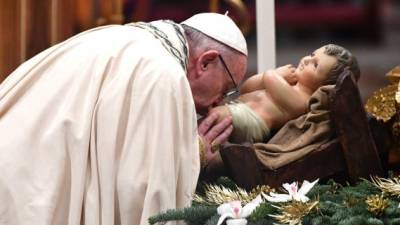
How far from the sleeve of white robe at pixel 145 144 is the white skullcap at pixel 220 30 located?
338 millimetres

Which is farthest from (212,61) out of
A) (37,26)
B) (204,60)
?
(37,26)

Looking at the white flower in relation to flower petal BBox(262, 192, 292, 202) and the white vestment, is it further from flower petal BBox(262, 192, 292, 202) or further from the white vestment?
the white vestment

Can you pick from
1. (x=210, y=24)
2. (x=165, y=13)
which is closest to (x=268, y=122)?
(x=210, y=24)

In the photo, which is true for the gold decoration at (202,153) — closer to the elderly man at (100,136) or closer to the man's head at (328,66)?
the elderly man at (100,136)

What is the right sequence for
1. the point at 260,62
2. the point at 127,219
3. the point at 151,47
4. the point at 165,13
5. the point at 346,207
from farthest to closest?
the point at 165,13 < the point at 260,62 < the point at 151,47 < the point at 127,219 < the point at 346,207

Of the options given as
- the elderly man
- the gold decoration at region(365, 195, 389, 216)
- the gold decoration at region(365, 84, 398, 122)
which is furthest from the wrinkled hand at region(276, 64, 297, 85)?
the gold decoration at region(365, 195, 389, 216)

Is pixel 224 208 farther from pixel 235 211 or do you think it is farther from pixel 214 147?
pixel 214 147

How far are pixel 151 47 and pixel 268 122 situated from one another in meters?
0.44

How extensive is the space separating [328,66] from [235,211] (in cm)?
60

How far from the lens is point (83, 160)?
2354 mm

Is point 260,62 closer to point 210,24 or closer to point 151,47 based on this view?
point 210,24

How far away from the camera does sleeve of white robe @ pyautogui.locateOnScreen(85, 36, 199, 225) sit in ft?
7.55

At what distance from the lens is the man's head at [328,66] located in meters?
2.55

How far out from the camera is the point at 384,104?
8.41ft
